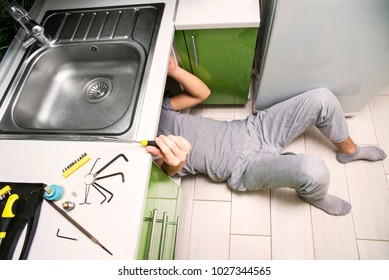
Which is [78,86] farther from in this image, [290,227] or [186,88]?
[290,227]

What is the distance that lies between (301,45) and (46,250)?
1.18 m

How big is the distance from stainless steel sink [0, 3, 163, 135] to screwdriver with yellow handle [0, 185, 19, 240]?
0.29m

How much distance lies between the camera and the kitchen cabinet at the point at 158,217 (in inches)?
31.0

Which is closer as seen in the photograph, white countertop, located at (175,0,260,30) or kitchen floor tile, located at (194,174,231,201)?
white countertop, located at (175,0,260,30)

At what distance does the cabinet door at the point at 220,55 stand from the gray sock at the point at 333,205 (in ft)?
2.41

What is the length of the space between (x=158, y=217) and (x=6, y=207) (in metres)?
0.47

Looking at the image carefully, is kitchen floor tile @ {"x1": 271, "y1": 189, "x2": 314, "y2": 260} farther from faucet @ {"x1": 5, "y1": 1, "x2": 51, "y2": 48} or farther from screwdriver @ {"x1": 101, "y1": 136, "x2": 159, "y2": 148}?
faucet @ {"x1": 5, "y1": 1, "x2": 51, "y2": 48}

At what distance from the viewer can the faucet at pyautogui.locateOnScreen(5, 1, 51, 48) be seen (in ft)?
3.20

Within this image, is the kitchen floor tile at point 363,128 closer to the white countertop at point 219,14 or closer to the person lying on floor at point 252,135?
the person lying on floor at point 252,135

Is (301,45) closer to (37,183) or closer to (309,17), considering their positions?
(309,17)

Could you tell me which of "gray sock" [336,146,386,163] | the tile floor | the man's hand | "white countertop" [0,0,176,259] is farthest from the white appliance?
the man's hand

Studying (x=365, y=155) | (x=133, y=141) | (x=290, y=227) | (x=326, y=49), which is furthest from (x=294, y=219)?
(x=133, y=141)
